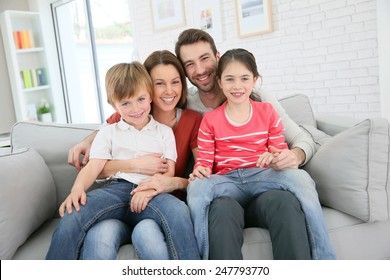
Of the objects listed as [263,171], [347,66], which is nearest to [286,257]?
[263,171]

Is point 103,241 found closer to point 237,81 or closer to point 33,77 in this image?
point 237,81

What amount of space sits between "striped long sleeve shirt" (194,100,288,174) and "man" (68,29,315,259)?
106 millimetres

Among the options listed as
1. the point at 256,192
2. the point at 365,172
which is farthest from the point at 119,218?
the point at 365,172

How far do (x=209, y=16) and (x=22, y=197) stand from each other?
2.66m

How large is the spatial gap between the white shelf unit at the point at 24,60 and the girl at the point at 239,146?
12.9ft

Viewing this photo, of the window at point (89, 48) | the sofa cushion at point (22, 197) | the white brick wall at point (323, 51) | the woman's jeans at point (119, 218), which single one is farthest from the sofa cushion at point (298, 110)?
the window at point (89, 48)

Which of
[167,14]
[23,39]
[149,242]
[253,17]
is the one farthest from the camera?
[23,39]

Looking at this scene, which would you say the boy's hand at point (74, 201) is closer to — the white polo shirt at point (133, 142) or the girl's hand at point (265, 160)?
the white polo shirt at point (133, 142)

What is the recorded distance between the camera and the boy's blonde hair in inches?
54.3

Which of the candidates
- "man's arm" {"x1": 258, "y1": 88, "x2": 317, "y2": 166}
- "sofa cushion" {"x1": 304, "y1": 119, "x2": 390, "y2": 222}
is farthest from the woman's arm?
"sofa cushion" {"x1": 304, "y1": 119, "x2": 390, "y2": 222}

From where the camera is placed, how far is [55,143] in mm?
1634

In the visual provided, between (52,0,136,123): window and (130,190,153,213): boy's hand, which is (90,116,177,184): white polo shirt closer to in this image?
(130,190,153,213): boy's hand

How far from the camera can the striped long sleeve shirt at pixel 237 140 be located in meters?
1.40

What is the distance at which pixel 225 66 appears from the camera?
145 centimetres
